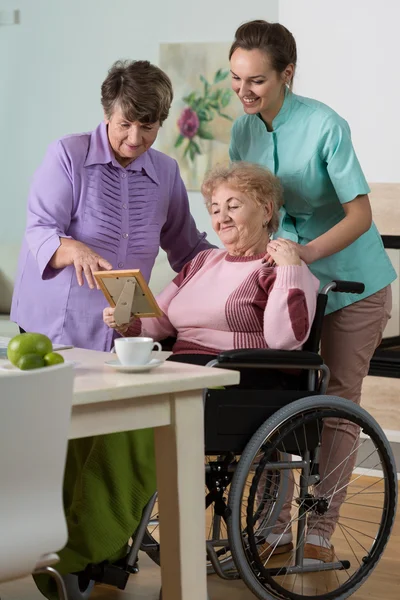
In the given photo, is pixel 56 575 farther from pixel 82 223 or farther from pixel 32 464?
pixel 82 223

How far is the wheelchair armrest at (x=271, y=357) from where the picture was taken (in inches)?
88.6

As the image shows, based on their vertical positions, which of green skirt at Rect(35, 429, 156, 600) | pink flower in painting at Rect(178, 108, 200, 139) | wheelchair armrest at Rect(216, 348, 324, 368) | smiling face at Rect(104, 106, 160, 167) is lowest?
green skirt at Rect(35, 429, 156, 600)

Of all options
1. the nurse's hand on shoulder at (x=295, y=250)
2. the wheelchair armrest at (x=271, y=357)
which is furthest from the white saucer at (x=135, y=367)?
the nurse's hand on shoulder at (x=295, y=250)

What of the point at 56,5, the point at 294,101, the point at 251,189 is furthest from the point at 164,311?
the point at 56,5

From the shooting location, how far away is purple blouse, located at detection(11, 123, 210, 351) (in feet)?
8.91

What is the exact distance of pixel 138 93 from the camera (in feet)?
8.54

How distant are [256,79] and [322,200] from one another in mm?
371

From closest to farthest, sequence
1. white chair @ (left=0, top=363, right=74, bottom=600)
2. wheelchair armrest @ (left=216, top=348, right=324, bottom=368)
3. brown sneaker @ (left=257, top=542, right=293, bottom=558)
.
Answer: white chair @ (left=0, top=363, right=74, bottom=600), wheelchair armrest @ (left=216, top=348, right=324, bottom=368), brown sneaker @ (left=257, top=542, right=293, bottom=558)

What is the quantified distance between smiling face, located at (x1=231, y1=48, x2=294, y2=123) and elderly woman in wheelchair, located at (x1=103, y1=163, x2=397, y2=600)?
6.9 inches

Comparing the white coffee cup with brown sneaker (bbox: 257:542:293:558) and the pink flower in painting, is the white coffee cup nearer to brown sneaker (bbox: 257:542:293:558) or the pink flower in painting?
brown sneaker (bbox: 257:542:293:558)

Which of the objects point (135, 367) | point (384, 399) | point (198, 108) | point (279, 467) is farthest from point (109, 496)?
point (198, 108)

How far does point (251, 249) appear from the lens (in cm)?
267

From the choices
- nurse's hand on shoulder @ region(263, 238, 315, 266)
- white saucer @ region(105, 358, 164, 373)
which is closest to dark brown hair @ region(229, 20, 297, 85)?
nurse's hand on shoulder @ region(263, 238, 315, 266)

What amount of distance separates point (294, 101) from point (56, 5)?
3.08 metres
